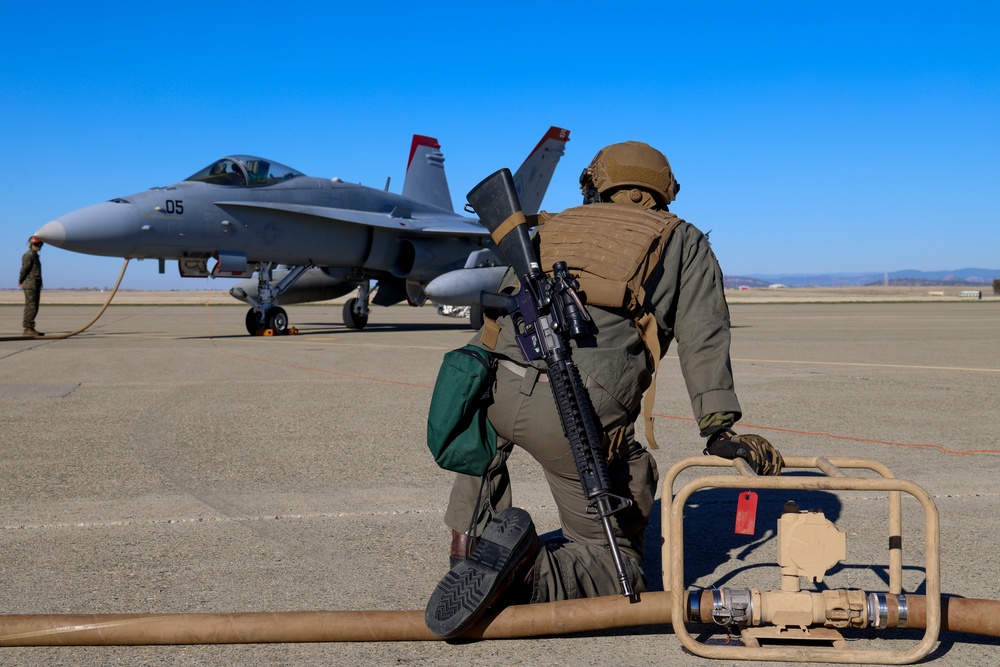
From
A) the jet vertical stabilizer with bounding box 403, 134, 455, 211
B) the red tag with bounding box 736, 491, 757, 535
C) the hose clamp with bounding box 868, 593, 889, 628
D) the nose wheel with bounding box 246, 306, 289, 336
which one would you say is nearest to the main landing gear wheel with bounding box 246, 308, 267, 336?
the nose wheel with bounding box 246, 306, 289, 336

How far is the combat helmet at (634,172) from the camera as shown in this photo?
11.0 ft

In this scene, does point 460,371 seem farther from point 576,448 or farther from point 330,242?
point 330,242

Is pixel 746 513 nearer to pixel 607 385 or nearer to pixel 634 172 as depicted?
pixel 607 385

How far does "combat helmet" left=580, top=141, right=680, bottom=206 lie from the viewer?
336 centimetres

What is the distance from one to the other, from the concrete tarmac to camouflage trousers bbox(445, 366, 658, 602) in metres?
0.20

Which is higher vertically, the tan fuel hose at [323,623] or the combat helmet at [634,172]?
the combat helmet at [634,172]

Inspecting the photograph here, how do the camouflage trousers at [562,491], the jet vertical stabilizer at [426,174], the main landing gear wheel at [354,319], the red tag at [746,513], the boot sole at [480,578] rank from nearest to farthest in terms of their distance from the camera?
the boot sole at [480,578] → the red tag at [746,513] → the camouflage trousers at [562,491] → the main landing gear wheel at [354,319] → the jet vertical stabilizer at [426,174]

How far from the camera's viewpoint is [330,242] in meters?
18.8

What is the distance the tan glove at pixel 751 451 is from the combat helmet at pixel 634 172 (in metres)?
0.96

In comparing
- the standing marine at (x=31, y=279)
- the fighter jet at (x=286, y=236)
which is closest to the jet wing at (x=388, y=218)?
the fighter jet at (x=286, y=236)

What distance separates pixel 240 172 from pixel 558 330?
15.4 metres

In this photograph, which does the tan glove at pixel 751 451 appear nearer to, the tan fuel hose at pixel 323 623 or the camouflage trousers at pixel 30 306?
the tan fuel hose at pixel 323 623

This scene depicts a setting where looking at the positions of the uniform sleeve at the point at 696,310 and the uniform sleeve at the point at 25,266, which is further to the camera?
the uniform sleeve at the point at 25,266

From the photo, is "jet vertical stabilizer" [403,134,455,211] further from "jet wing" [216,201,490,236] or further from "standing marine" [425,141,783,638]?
"standing marine" [425,141,783,638]
